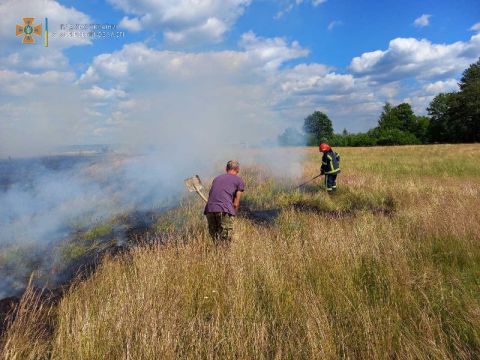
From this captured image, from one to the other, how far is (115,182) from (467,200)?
39.2 feet

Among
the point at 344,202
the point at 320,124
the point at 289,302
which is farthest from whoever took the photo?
the point at 320,124

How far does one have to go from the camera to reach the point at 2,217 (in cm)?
952

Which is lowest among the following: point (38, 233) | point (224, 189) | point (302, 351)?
point (38, 233)

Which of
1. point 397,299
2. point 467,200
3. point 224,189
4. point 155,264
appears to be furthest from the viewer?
point 467,200

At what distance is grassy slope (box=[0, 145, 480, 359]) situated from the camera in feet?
9.37

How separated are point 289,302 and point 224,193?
2557mm

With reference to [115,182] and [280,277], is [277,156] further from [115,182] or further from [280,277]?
[280,277]

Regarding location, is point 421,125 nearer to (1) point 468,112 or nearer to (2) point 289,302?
(1) point 468,112

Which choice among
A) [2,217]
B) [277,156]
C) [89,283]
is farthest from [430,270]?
[277,156]

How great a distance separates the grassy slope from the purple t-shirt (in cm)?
66

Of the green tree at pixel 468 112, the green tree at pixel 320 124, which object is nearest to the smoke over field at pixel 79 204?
the green tree at pixel 468 112

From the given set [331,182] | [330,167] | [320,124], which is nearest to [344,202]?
[331,182]

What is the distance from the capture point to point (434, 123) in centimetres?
6619

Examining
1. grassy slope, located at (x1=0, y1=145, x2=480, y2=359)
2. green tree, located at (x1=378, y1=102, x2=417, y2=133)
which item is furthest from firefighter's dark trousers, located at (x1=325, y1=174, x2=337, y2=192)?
green tree, located at (x1=378, y1=102, x2=417, y2=133)
